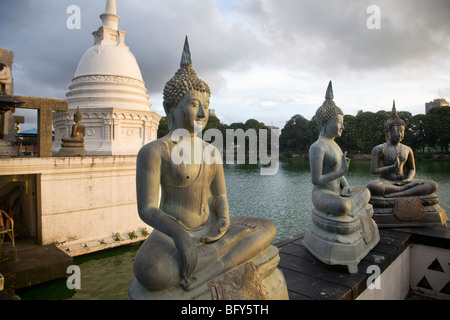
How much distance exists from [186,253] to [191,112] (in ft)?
4.18

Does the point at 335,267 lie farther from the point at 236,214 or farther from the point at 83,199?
the point at 236,214

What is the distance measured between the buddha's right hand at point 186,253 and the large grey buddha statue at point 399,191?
4.83 m

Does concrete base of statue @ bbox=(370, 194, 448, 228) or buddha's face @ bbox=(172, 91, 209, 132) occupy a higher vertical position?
buddha's face @ bbox=(172, 91, 209, 132)

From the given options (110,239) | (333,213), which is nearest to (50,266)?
(110,239)

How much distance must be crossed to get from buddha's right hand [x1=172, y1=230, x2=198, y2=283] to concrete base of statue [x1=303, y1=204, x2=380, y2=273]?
2.28m

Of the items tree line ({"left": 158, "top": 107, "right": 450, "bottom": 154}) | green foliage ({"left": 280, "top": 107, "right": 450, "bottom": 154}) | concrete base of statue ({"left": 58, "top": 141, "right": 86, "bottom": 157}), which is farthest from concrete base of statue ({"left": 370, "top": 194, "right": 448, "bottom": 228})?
green foliage ({"left": 280, "top": 107, "right": 450, "bottom": 154})

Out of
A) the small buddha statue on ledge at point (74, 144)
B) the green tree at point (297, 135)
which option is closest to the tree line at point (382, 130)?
the green tree at point (297, 135)

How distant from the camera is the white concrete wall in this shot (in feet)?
24.1

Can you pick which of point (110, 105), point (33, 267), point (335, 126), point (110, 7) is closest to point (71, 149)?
point (33, 267)

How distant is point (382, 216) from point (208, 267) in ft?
15.5

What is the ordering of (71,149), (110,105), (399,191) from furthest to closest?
(110,105) → (71,149) → (399,191)

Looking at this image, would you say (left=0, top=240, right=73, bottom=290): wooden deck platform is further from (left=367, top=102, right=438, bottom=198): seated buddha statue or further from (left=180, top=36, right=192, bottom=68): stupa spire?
(left=367, top=102, right=438, bottom=198): seated buddha statue

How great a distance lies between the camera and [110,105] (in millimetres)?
14812

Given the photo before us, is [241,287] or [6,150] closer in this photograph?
[241,287]
